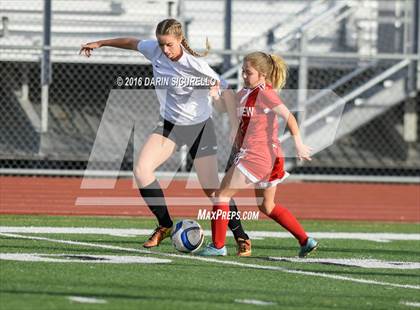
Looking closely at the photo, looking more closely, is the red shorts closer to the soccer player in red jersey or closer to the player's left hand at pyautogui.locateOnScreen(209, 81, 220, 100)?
the soccer player in red jersey

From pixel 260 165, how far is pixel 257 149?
0.12 metres

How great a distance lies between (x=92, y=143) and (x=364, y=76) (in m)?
Result: 4.44

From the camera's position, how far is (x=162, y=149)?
9.28 metres

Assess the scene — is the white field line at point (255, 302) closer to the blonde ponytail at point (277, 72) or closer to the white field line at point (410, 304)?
the white field line at point (410, 304)

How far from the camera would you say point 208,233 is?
11227 mm

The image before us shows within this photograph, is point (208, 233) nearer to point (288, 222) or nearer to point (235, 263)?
point (288, 222)

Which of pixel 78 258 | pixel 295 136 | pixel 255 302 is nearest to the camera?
pixel 255 302

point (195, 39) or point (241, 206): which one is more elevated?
point (195, 39)

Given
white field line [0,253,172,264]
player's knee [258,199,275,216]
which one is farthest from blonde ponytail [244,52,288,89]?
white field line [0,253,172,264]

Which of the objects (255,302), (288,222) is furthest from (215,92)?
(255,302)

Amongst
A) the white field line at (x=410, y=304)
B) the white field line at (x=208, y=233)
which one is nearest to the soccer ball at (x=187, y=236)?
the white field line at (x=208, y=233)

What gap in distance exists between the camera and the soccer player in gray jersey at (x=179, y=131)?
9234 mm

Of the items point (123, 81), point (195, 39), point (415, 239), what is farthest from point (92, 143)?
point (415, 239)

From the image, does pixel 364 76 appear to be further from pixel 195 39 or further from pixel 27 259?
pixel 27 259
